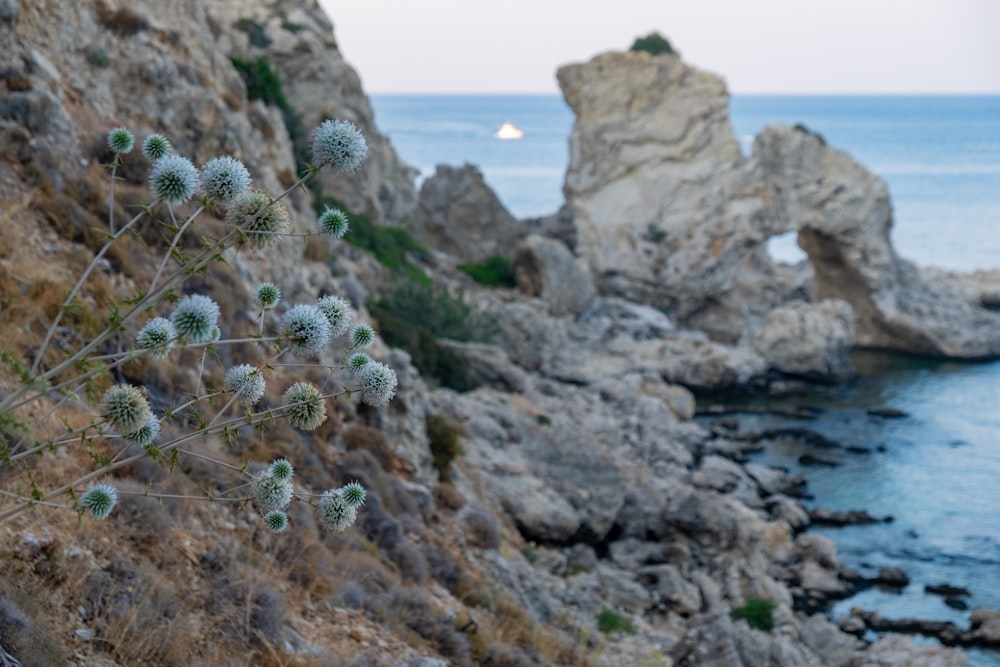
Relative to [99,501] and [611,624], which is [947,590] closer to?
[611,624]

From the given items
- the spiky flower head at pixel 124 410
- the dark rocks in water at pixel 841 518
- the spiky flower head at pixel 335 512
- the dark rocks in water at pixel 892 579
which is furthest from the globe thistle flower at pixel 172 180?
the dark rocks in water at pixel 841 518

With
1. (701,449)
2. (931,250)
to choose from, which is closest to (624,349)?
(701,449)

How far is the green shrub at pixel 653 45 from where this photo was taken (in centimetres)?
5006

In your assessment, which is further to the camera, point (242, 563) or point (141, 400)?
point (242, 563)

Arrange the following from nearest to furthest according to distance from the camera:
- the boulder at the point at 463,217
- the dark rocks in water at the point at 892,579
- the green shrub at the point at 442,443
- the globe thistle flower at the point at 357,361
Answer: the globe thistle flower at the point at 357,361
the green shrub at the point at 442,443
the dark rocks in water at the point at 892,579
the boulder at the point at 463,217

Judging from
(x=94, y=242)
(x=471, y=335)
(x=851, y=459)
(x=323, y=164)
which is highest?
(x=323, y=164)

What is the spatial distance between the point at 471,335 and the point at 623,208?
64.2ft

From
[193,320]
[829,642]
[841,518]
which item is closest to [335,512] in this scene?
[193,320]

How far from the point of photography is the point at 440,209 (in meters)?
48.5

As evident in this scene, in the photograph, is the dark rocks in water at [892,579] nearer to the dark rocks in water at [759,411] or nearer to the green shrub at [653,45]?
the dark rocks in water at [759,411]

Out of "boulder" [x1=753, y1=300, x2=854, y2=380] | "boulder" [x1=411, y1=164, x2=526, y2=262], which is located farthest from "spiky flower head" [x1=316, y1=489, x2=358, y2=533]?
"boulder" [x1=411, y1=164, x2=526, y2=262]

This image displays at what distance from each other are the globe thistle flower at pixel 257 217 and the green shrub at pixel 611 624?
11.2m

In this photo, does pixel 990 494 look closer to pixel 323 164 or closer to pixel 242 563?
pixel 242 563

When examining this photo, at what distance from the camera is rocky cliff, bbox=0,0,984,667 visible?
7789 mm
